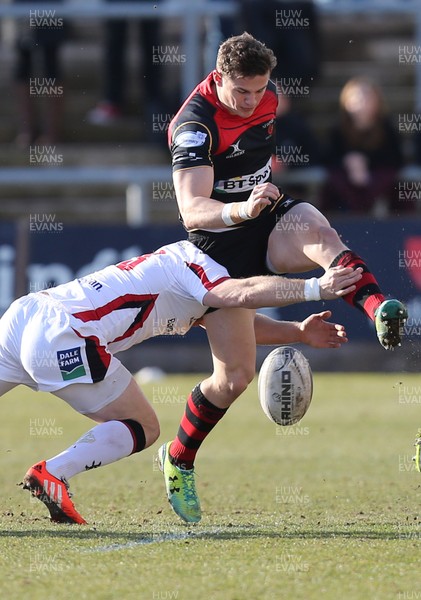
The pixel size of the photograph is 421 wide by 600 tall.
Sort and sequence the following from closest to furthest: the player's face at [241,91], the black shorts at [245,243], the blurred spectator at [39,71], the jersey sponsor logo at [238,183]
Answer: the player's face at [241,91]
the black shorts at [245,243]
the jersey sponsor logo at [238,183]
the blurred spectator at [39,71]

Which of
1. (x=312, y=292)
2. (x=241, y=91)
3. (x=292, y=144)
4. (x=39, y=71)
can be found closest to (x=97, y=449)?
(x=312, y=292)

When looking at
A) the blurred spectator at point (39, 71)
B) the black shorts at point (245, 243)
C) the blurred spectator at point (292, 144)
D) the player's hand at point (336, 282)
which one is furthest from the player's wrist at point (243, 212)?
the blurred spectator at point (39, 71)

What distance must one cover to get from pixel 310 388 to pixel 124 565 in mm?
2132

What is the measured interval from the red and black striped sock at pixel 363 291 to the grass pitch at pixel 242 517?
1.11 m

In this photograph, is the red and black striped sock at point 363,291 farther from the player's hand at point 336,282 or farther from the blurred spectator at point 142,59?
the blurred spectator at point 142,59

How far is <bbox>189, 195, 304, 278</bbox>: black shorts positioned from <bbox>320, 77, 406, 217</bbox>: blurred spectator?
7.48 m

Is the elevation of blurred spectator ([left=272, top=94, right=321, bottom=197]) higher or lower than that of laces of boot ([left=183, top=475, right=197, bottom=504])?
higher

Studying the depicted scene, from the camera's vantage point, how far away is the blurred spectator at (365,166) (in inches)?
559

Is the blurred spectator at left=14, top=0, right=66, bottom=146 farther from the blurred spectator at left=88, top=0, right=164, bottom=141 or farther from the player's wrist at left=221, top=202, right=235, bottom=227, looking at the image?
the player's wrist at left=221, top=202, right=235, bottom=227

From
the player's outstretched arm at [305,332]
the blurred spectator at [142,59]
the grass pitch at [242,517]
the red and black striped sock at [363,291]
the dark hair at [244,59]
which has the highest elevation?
the blurred spectator at [142,59]

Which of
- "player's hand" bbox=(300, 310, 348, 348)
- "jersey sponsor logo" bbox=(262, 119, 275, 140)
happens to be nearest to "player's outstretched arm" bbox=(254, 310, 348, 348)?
"player's hand" bbox=(300, 310, 348, 348)

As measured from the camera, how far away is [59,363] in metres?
6.02

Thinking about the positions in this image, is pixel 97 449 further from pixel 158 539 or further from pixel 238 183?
pixel 238 183

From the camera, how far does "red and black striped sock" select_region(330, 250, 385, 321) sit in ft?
20.2
